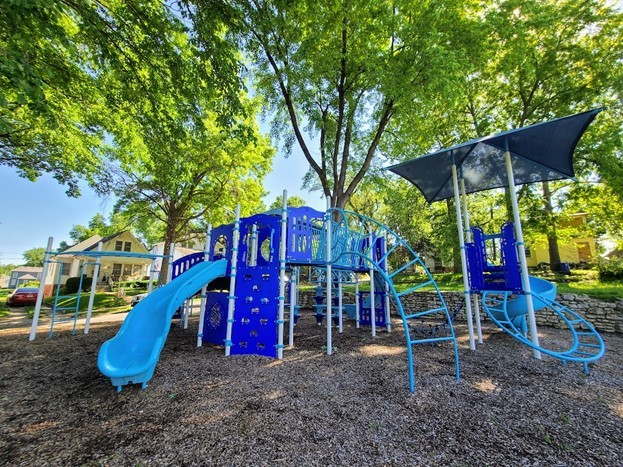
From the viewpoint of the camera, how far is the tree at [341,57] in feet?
23.5

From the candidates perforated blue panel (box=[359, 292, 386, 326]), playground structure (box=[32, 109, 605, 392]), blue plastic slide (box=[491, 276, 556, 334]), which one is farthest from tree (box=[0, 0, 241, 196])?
blue plastic slide (box=[491, 276, 556, 334])

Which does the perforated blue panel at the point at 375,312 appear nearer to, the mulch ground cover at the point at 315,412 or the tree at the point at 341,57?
the mulch ground cover at the point at 315,412

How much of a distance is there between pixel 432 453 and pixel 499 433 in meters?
0.76

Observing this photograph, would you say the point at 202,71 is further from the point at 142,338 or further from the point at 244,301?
the point at 142,338

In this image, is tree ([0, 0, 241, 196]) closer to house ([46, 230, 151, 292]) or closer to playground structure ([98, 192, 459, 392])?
playground structure ([98, 192, 459, 392])

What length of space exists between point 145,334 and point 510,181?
21.7 ft

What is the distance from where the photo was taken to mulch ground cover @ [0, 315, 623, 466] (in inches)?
81.4

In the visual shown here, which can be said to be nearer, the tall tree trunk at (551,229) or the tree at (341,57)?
the tree at (341,57)

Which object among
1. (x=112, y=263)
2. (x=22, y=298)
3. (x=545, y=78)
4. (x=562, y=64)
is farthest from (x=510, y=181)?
(x=112, y=263)

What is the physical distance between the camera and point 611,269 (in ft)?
36.1

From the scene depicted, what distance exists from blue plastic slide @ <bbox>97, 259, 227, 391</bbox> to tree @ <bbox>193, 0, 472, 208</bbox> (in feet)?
17.8

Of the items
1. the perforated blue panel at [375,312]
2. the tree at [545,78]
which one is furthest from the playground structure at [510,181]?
the tree at [545,78]

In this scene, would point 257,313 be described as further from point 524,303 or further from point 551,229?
point 551,229

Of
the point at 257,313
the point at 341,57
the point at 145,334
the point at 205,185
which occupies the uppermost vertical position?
A: the point at 341,57
